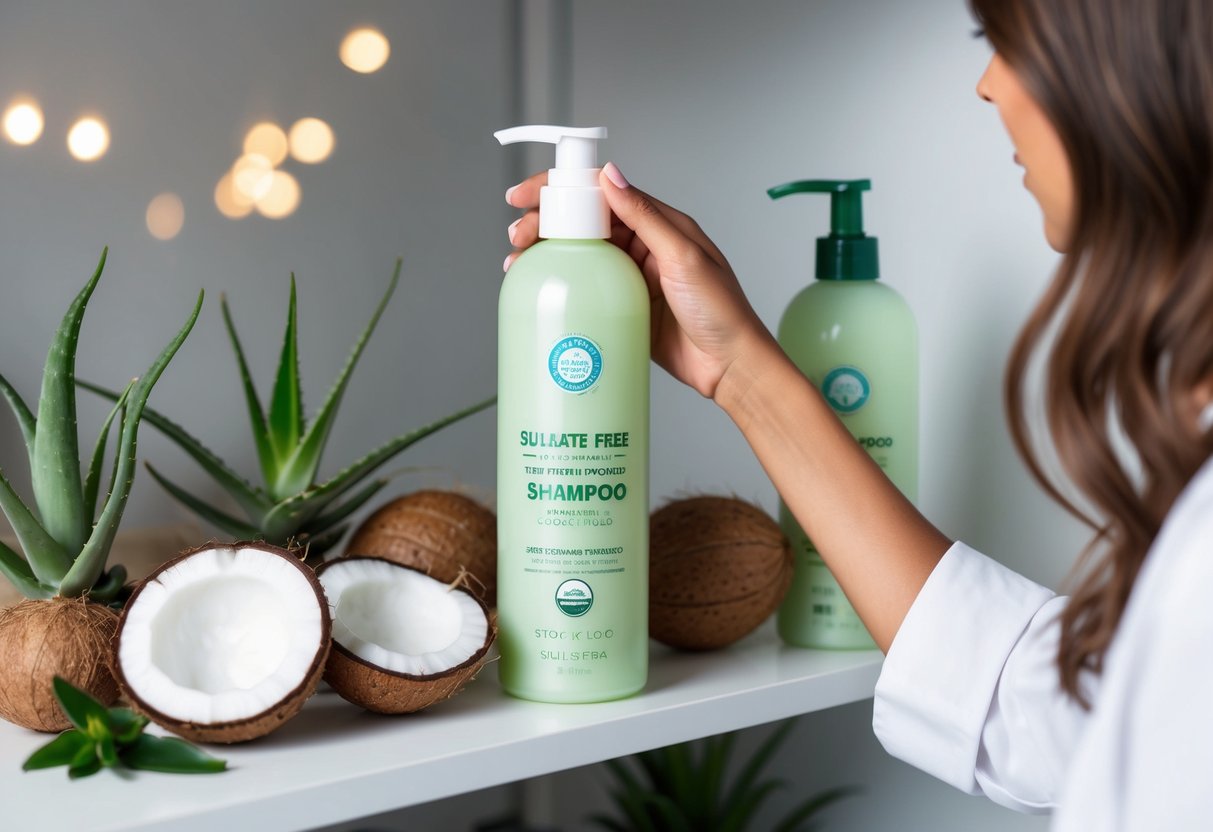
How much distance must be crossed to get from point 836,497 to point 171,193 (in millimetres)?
454

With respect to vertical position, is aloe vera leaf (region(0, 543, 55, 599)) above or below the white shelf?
above

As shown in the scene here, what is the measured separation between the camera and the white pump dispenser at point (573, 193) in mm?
546

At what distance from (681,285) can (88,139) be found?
0.38 m

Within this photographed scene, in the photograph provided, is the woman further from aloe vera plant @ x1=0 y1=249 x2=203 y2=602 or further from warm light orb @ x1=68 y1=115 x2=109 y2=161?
warm light orb @ x1=68 y1=115 x2=109 y2=161

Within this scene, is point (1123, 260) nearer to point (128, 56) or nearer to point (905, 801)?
point (905, 801)

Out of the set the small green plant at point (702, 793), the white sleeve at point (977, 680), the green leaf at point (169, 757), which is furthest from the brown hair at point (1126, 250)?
the small green plant at point (702, 793)

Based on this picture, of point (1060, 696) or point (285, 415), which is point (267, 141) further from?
point (1060, 696)

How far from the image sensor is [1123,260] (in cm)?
40

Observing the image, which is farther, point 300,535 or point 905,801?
point 905,801

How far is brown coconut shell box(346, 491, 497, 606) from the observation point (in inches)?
24.1

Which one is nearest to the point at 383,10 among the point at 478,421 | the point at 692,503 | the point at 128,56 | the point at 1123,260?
the point at 128,56

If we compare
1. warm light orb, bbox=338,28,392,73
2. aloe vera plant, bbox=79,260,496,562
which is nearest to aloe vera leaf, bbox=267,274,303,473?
aloe vera plant, bbox=79,260,496,562

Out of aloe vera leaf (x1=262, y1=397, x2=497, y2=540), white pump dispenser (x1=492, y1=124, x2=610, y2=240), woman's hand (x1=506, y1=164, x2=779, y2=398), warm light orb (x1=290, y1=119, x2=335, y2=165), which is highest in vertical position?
warm light orb (x1=290, y1=119, x2=335, y2=165)

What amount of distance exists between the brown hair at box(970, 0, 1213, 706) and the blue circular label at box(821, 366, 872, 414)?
0.21m
